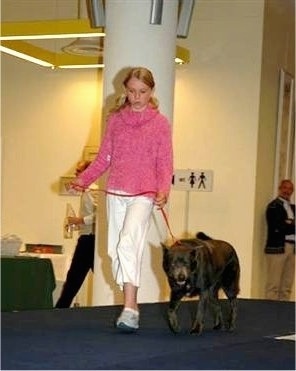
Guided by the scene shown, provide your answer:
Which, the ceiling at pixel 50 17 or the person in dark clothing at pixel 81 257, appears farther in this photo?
the ceiling at pixel 50 17

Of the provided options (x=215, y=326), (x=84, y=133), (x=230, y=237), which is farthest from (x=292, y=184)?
(x=215, y=326)

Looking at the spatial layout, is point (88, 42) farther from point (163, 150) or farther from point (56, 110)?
point (163, 150)

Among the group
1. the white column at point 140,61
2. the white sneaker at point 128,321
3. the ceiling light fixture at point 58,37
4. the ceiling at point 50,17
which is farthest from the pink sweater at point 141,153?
the ceiling at point 50,17

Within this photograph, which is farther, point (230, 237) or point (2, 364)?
point (230, 237)

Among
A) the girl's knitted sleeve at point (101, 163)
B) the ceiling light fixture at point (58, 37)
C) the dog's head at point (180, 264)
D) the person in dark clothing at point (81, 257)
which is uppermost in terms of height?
the ceiling light fixture at point (58, 37)

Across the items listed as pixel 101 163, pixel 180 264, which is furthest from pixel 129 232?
pixel 101 163

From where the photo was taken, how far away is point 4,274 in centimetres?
744

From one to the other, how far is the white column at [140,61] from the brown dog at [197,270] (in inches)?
97.4

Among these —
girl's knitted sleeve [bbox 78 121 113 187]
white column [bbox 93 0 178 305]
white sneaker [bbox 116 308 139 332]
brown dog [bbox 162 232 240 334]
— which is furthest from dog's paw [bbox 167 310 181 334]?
white column [bbox 93 0 178 305]

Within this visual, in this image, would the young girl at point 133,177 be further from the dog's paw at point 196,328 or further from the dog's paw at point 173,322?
the dog's paw at point 196,328

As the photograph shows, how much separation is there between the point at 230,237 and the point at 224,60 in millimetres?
2214

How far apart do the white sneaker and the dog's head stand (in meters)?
0.37

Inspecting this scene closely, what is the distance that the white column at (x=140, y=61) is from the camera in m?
7.43

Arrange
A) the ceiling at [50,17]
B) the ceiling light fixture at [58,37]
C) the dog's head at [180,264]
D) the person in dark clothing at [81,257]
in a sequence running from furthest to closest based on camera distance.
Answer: the ceiling at [50,17] → the person in dark clothing at [81,257] → the ceiling light fixture at [58,37] → the dog's head at [180,264]
